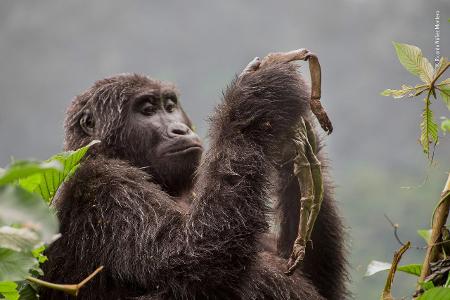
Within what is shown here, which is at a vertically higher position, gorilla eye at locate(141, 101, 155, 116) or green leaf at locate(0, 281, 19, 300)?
gorilla eye at locate(141, 101, 155, 116)

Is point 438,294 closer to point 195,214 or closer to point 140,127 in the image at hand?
point 195,214

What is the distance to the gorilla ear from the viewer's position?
4133 millimetres

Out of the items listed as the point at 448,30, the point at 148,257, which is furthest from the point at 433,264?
the point at 448,30

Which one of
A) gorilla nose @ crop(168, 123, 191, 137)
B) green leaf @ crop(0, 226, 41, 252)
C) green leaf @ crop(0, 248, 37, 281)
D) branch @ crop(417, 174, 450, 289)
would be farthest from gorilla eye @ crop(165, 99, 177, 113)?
green leaf @ crop(0, 226, 41, 252)

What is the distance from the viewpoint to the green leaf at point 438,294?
1706mm

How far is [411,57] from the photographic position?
2420mm

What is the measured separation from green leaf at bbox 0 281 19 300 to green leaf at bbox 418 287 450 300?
121 cm

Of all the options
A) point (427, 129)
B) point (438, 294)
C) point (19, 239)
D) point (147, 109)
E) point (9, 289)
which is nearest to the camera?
point (19, 239)

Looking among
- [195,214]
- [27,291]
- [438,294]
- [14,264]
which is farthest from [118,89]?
[438,294]

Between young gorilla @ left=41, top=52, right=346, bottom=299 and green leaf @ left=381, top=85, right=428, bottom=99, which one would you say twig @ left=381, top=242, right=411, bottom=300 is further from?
young gorilla @ left=41, top=52, right=346, bottom=299

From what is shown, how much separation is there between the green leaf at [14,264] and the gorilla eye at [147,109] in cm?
260

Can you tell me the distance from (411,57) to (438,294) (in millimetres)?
994

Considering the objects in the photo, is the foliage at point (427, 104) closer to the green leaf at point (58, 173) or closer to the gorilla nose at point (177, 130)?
the green leaf at point (58, 173)

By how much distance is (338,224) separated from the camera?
4223mm
